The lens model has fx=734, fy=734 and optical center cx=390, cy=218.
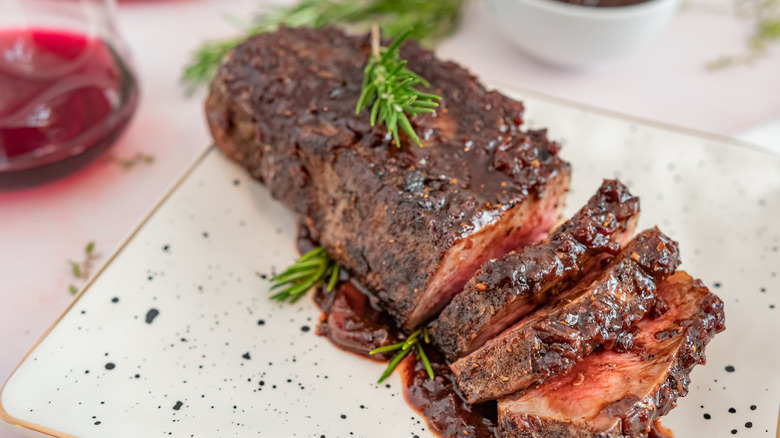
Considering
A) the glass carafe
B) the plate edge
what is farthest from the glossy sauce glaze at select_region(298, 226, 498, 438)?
the glass carafe

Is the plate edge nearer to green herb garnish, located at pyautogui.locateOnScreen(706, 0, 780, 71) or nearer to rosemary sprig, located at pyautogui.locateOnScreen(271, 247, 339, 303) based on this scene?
rosemary sprig, located at pyautogui.locateOnScreen(271, 247, 339, 303)

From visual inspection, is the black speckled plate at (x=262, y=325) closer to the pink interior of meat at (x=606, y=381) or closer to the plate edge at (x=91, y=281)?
the plate edge at (x=91, y=281)

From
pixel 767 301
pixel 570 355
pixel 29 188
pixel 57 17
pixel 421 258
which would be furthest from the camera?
pixel 57 17

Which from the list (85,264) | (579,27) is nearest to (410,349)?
(85,264)

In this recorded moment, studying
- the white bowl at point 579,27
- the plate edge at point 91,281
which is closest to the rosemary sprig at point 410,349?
the plate edge at point 91,281

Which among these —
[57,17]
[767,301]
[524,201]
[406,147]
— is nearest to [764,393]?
[767,301]

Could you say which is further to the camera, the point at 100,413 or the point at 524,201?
the point at 524,201

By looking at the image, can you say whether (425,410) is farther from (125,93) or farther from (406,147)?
(125,93)
